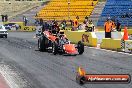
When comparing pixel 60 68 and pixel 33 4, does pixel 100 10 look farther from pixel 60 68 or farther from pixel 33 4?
pixel 60 68

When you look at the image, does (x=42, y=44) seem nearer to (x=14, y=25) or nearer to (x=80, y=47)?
(x=80, y=47)

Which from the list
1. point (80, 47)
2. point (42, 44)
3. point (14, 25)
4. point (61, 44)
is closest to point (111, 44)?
point (42, 44)

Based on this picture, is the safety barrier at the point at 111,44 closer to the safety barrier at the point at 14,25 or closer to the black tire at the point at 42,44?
the black tire at the point at 42,44

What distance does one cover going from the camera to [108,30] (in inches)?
1123

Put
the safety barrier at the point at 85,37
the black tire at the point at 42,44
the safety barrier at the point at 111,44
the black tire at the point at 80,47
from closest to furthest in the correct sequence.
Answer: the black tire at the point at 80,47
the black tire at the point at 42,44
the safety barrier at the point at 111,44
the safety barrier at the point at 85,37

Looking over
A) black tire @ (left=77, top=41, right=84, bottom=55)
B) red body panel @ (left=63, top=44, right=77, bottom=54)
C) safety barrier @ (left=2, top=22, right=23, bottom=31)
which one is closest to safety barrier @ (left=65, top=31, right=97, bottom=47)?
black tire @ (left=77, top=41, right=84, bottom=55)

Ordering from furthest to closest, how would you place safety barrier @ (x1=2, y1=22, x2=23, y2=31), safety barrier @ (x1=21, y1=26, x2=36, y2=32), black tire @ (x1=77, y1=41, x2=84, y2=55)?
safety barrier @ (x1=2, y1=22, x2=23, y2=31), safety barrier @ (x1=21, y1=26, x2=36, y2=32), black tire @ (x1=77, y1=41, x2=84, y2=55)

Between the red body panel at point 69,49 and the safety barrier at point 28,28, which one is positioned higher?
the red body panel at point 69,49

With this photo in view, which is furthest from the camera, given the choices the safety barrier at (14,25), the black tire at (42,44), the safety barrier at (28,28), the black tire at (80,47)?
the safety barrier at (14,25)

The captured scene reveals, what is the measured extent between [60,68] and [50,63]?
193 cm

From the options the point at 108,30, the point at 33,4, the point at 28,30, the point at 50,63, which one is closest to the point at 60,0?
the point at 33,4

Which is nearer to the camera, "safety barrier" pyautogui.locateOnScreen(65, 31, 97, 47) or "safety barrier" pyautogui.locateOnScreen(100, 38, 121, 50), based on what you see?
"safety barrier" pyautogui.locateOnScreen(100, 38, 121, 50)

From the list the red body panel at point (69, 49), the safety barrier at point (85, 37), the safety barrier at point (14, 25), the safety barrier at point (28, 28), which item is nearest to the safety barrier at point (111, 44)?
the safety barrier at point (85, 37)

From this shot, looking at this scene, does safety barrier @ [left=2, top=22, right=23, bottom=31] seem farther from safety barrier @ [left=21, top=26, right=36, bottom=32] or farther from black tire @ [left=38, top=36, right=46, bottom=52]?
black tire @ [left=38, top=36, right=46, bottom=52]
